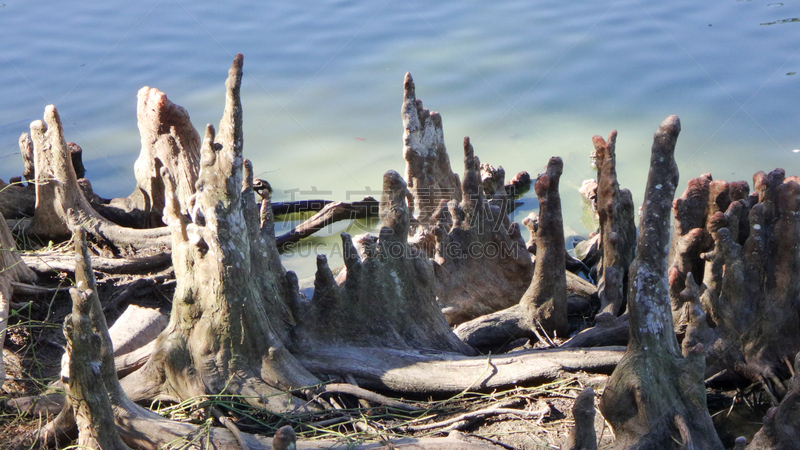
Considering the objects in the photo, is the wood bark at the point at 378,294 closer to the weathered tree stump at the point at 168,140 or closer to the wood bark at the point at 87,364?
the wood bark at the point at 87,364

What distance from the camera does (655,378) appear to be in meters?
3.15

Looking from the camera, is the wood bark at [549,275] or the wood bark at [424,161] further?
the wood bark at [424,161]

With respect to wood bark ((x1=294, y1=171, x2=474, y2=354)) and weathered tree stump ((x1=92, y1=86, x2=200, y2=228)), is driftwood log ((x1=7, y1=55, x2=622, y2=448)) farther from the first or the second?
weathered tree stump ((x1=92, y1=86, x2=200, y2=228))

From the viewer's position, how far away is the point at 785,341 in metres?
3.78

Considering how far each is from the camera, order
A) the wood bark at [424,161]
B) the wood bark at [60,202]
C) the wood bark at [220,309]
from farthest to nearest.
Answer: the wood bark at [60,202] < the wood bark at [424,161] < the wood bark at [220,309]

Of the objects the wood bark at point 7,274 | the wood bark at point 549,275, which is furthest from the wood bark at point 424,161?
the wood bark at point 7,274

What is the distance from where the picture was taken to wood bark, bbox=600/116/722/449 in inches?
121

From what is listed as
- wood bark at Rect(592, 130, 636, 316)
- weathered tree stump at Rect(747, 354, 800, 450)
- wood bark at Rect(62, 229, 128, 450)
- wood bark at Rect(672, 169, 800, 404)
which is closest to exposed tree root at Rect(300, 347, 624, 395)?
wood bark at Rect(672, 169, 800, 404)

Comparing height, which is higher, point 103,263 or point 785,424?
point 103,263

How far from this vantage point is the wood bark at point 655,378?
→ 10.1 feet

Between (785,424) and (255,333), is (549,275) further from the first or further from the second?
(255,333)

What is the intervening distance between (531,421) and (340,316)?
125 cm

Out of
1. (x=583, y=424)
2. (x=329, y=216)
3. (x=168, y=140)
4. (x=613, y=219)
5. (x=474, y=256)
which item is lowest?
(x=583, y=424)

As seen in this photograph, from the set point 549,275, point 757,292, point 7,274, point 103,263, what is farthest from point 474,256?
point 7,274
